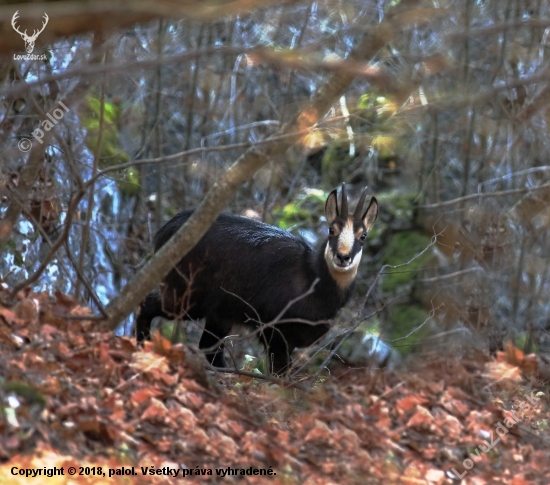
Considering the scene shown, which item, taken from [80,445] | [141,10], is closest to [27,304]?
[80,445]

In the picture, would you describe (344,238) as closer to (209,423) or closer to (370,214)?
(370,214)

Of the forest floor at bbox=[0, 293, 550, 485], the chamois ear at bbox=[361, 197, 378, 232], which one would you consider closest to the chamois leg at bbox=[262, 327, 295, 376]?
the forest floor at bbox=[0, 293, 550, 485]

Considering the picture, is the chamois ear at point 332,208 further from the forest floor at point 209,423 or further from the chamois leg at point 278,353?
the forest floor at point 209,423

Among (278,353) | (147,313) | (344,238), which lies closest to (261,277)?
(278,353)

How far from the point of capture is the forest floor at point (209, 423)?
14.6 ft

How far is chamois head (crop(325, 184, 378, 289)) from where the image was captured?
335 inches

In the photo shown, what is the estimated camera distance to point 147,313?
8.90 meters

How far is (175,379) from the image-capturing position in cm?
559

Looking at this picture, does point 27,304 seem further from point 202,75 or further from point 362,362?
point 202,75

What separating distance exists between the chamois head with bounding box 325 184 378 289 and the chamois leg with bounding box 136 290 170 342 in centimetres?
192

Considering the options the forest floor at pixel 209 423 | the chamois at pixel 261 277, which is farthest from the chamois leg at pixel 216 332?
the forest floor at pixel 209 423

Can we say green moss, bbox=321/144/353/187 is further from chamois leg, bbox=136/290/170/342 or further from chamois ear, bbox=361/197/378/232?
chamois leg, bbox=136/290/170/342

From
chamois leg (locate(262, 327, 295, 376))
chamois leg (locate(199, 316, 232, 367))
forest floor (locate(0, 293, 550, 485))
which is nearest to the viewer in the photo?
forest floor (locate(0, 293, 550, 485))

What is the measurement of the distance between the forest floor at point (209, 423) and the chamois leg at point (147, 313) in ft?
6.66
